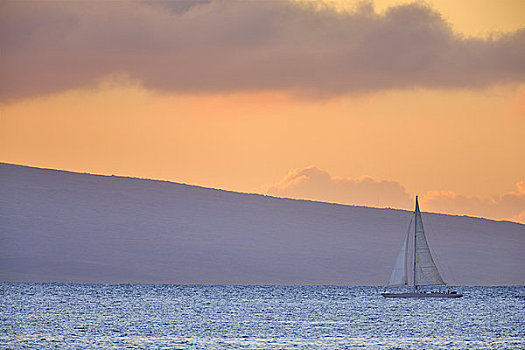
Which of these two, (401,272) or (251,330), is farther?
(401,272)

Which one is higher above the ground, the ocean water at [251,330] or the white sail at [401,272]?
the white sail at [401,272]

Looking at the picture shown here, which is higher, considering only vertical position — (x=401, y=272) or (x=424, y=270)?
(x=424, y=270)

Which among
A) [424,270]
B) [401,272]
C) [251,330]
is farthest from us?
[424,270]

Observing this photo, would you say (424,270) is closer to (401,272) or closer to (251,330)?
(401,272)

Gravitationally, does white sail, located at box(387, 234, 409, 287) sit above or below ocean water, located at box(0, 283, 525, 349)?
above

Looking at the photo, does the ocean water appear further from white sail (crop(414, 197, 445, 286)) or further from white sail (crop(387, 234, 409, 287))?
white sail (crop(414, 197, 445, 286))

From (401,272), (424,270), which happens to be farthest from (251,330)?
(424,270)

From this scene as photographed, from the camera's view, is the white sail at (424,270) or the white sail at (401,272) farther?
the white sail at (424,270)

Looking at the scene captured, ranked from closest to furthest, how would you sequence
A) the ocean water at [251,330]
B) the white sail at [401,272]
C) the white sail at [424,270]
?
the ocean water at [251,330] → the white sail at [401,272] → the white sail at [424,270]

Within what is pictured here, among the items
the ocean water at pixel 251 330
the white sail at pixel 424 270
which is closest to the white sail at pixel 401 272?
the ocean water at pixel 251 330

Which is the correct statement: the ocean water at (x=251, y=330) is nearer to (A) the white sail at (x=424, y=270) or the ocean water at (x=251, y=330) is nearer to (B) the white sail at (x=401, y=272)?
(B) the white sail at (x=401, y=272)

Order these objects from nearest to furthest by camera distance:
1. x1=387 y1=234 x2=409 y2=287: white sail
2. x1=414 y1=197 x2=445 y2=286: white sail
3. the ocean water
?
1. the ocean water
2. x1=387 y1=234 x2=409 y2=287: white sail
3. x1=414 y1=197 x2=445 y2=286: white sail

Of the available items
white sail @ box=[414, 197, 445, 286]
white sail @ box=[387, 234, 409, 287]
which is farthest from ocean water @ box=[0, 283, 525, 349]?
white sail @ box=[414, 197, 445, 286]

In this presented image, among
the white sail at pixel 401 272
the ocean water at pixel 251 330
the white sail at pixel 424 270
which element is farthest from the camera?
the white sail at pixel 424 270
